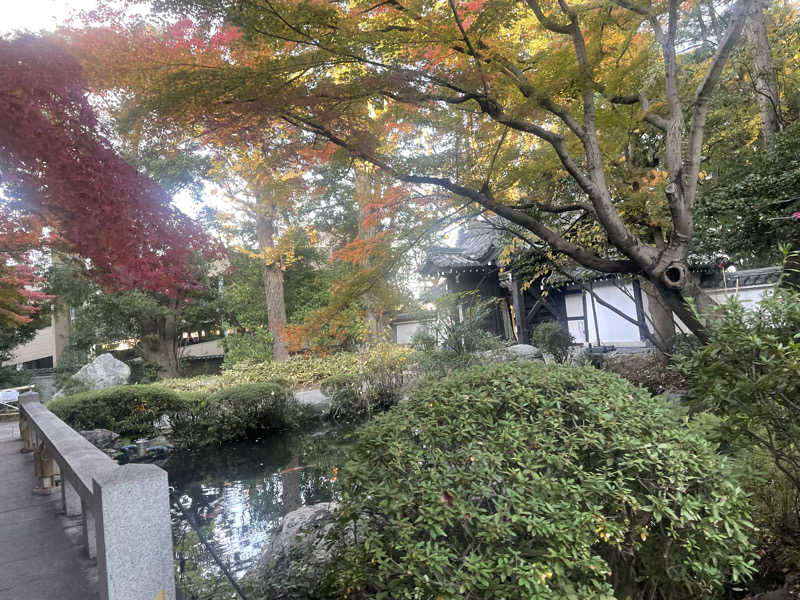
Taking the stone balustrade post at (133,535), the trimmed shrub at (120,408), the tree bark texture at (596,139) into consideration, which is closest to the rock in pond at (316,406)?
the trimmed shrub at (120,408)

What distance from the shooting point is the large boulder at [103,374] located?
14195 mm

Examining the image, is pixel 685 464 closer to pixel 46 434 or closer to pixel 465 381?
pixel 465 381

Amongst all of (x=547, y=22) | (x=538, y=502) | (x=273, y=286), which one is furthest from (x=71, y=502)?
(x=273, y=286)

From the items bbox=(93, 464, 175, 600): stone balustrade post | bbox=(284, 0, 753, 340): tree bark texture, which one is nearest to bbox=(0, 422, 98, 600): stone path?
bbox=(93, 464, 175, 600): stone balustrade post

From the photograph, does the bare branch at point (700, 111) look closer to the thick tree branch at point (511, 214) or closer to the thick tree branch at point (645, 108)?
the thick tree branch at point (645, 108)

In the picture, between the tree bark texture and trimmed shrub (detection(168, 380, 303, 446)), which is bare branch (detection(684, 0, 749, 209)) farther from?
trimmed shrub (detection(168, 380, 303, 446))

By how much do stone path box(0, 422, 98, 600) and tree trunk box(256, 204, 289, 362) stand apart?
11301 mm

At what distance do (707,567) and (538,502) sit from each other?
0.86 meters

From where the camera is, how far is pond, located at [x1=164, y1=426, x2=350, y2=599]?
13.7 feet

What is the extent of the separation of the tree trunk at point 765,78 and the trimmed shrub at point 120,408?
1112 cm

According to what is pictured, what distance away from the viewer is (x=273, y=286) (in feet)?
53.9

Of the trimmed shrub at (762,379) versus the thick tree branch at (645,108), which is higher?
the thick tree branch at (645,108)

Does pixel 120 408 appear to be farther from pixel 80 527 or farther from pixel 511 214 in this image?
pixel 511 214

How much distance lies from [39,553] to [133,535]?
7.20ft
